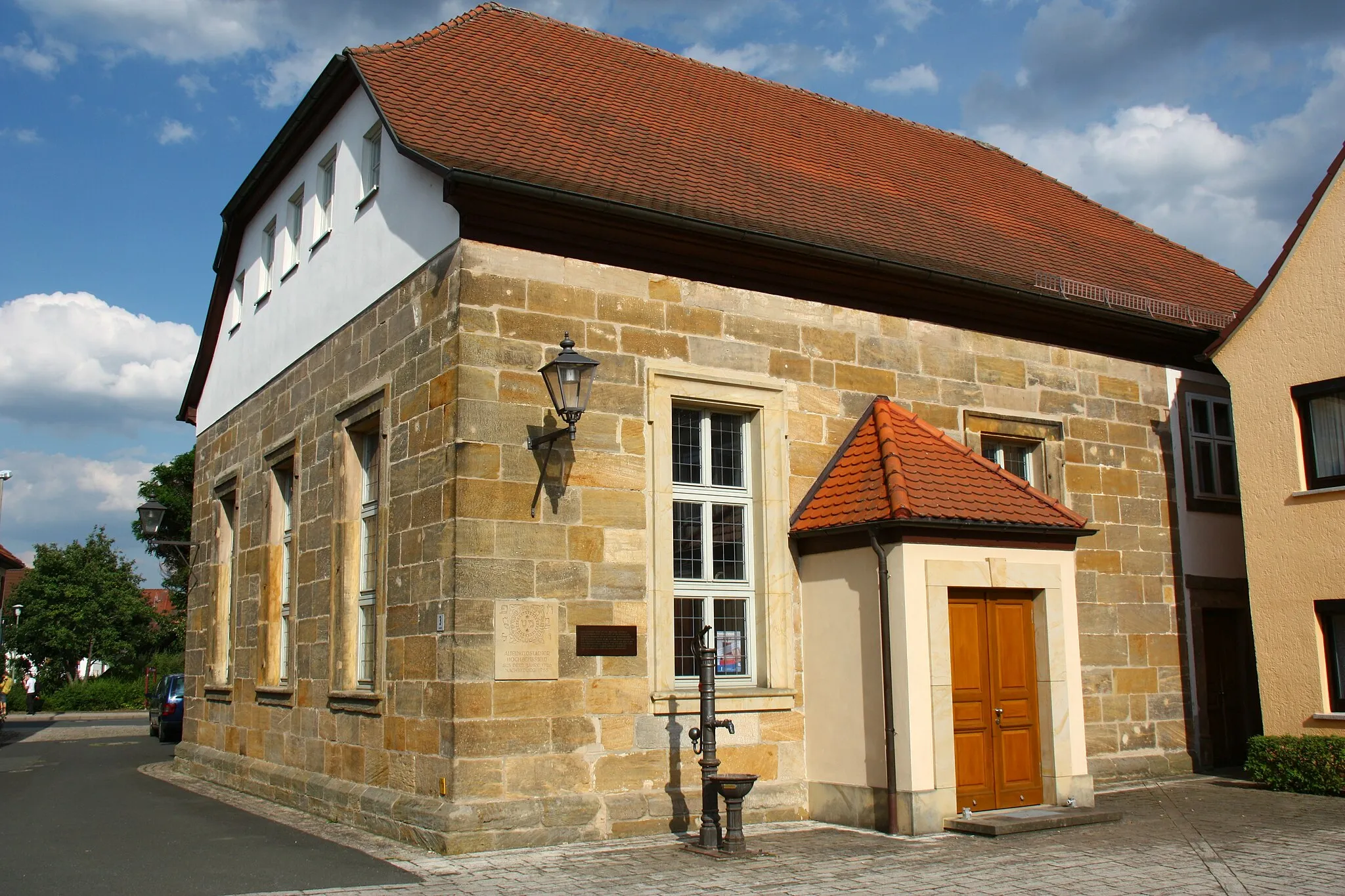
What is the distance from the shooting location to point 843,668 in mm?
10836

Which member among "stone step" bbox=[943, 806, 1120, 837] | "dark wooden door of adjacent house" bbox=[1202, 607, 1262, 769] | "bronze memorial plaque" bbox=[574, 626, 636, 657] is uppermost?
"bronze memorial plaque" bbox=[574, 626, 636, 657]

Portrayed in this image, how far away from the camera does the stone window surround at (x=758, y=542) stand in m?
10.6

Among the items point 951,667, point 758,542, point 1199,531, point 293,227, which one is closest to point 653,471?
point 758,542

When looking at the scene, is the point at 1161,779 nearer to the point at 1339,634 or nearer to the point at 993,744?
the point at 1339,634

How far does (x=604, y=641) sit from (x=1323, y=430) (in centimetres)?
863

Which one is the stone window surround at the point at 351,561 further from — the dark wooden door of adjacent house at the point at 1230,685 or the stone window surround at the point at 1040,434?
the dark wooden door of adjacent house at the point at 1230,685

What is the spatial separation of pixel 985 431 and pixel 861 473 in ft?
9.02

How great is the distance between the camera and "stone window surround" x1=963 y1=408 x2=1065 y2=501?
43.8 feet

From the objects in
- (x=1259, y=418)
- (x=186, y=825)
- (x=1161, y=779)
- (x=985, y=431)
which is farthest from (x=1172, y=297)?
(x=186, y=825)

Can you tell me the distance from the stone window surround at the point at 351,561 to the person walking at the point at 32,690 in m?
37.5

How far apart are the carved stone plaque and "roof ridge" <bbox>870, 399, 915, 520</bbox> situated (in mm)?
3086

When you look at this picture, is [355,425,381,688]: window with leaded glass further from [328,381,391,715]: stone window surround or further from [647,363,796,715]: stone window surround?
[647,363,796,715]: stone window surround

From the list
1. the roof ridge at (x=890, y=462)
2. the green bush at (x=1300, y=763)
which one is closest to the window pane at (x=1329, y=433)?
the green bush at (x=1300, y=763)

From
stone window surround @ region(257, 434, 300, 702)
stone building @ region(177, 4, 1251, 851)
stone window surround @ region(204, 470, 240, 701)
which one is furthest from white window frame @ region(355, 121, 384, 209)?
stone window surround @ region(204, 470, 240, 701)
